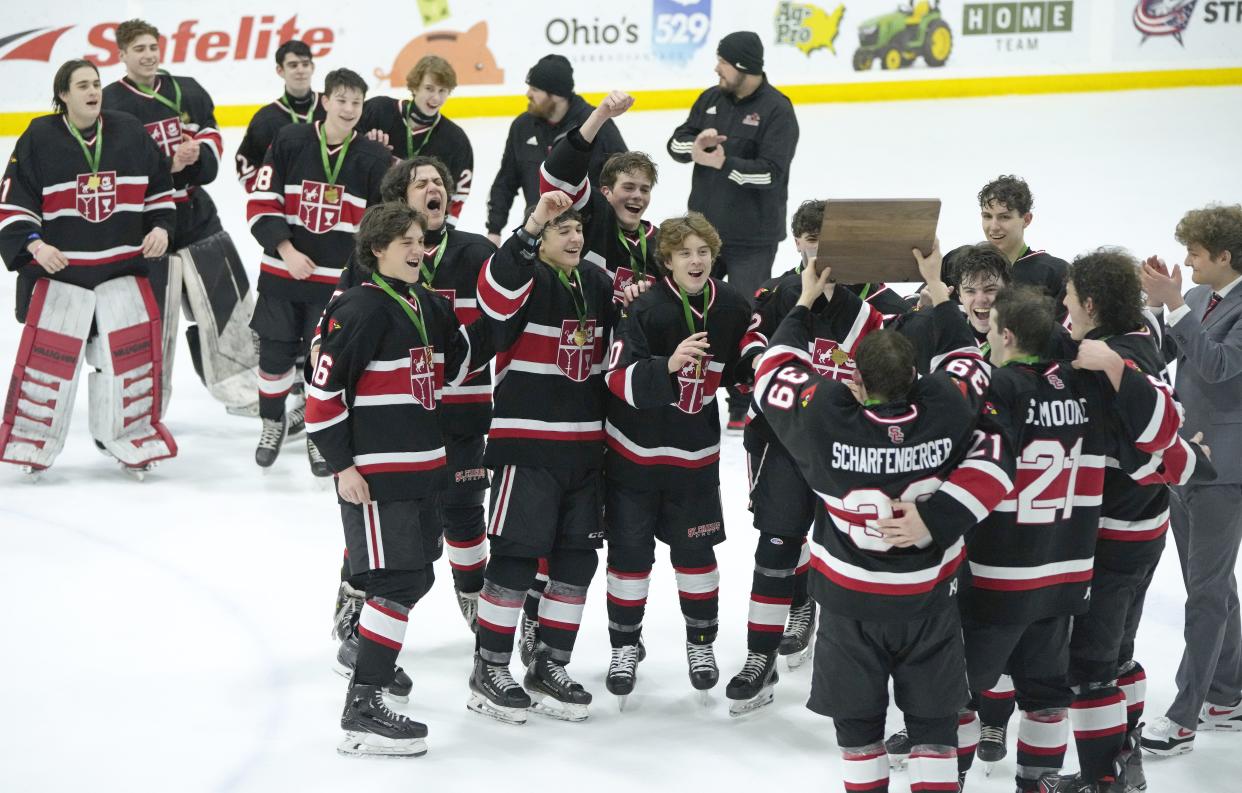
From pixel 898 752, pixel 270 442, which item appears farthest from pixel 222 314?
pixel 898 752

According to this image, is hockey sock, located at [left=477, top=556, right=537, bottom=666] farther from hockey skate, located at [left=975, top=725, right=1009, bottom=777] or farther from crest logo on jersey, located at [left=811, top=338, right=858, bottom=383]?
hockey skate, located at [left=975, top=725, right=1009, bottom=777]

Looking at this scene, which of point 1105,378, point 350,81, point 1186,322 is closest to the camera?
point 1105,378

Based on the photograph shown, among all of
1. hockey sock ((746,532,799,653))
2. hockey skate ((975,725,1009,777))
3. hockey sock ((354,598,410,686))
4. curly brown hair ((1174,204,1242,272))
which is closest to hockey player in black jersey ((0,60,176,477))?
hockey sock ((354,598,410,686))

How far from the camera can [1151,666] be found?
14.1 ft

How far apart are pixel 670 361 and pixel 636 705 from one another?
41.8 inches

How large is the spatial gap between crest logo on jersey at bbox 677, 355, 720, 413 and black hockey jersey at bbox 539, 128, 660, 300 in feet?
0.95

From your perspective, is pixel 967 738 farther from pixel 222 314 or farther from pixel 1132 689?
pixel 222 314

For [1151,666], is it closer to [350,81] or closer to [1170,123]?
[350,81]

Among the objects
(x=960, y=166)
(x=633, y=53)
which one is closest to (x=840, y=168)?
(x=960, y=166)

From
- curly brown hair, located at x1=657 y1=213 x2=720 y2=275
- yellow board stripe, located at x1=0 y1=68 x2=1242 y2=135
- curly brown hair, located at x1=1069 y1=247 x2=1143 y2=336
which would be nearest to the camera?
curly brown hair, located at x1=1069 y1=247 x2=1143 y2=336

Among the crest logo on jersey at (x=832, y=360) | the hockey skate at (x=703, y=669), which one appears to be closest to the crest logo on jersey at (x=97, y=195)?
the hockey skate at (x=703, y=669)

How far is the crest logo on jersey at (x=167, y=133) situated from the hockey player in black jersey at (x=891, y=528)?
430 cm

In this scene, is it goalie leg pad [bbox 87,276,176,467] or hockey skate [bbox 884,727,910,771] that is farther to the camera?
goalie leg pad [bbox 87,276,176,467]

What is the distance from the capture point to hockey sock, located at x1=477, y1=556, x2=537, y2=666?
155 inches
